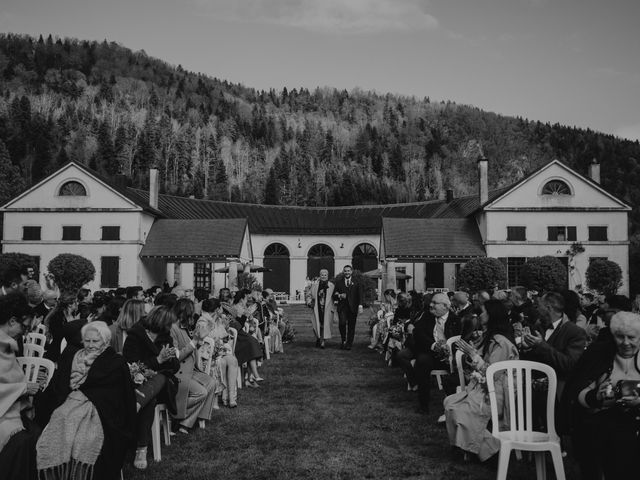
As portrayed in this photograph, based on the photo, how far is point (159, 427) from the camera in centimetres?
614

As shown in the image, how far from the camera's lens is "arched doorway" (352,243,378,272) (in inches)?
1768

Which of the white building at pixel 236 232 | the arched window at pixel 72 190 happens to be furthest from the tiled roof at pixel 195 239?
the arched window at pixel 72 190

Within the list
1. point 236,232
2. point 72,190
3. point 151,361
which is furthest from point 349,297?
point 72,190

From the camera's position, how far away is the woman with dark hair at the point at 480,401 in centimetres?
564

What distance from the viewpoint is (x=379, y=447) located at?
20.9ft

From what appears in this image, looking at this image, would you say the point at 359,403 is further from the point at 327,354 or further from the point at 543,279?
the point at 543,279

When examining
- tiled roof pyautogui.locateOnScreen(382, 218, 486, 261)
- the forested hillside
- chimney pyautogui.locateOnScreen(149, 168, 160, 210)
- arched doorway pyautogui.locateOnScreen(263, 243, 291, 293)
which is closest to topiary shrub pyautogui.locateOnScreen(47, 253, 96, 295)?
chimney pyautogui.locateOnScreen(149, 168, 160, 210)

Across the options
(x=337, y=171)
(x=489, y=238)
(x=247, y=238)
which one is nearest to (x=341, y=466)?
(x=489, y=238)

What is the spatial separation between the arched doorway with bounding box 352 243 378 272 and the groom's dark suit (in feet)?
97.7

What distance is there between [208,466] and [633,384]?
391 centimetres

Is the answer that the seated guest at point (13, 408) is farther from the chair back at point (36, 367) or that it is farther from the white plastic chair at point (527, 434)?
the white plastic chair at point (527, 434)

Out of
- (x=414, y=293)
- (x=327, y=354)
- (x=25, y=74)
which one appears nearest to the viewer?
(x=414, y=293)

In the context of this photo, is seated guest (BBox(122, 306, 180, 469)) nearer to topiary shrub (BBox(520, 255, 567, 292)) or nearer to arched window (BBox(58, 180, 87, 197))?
topiary shrub (BBox(520, 255, 567, 292))

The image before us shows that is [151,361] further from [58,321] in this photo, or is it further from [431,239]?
[431,239]
